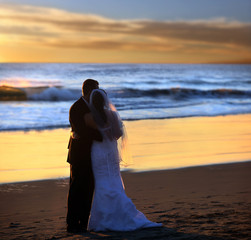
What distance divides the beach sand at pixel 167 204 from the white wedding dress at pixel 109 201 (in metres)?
0.12

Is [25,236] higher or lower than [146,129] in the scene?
lower

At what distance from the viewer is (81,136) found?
478 centimetres

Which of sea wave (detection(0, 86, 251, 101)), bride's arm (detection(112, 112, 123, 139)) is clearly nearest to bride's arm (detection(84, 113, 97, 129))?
bride's arm (detection(112, 112, 123, 139))

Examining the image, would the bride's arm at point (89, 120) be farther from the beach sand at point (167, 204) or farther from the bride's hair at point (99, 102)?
the beach sand at point (167, 204)

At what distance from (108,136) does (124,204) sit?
750 millimetres

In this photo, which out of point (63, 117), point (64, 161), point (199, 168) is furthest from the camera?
point (63, 117)

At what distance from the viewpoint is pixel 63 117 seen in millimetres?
18344

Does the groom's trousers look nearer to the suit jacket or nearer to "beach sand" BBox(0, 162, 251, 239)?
the suit jacket

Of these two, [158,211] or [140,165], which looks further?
[140,165]

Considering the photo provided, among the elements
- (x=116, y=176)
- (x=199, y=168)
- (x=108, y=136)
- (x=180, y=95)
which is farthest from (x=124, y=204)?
(x=180, y=95)

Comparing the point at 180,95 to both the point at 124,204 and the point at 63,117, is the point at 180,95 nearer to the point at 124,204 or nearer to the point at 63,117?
the point at 63,117

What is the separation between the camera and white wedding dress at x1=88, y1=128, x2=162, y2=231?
187 inches

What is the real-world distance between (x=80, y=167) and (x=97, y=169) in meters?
0.18

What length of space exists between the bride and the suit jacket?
0.17ft
